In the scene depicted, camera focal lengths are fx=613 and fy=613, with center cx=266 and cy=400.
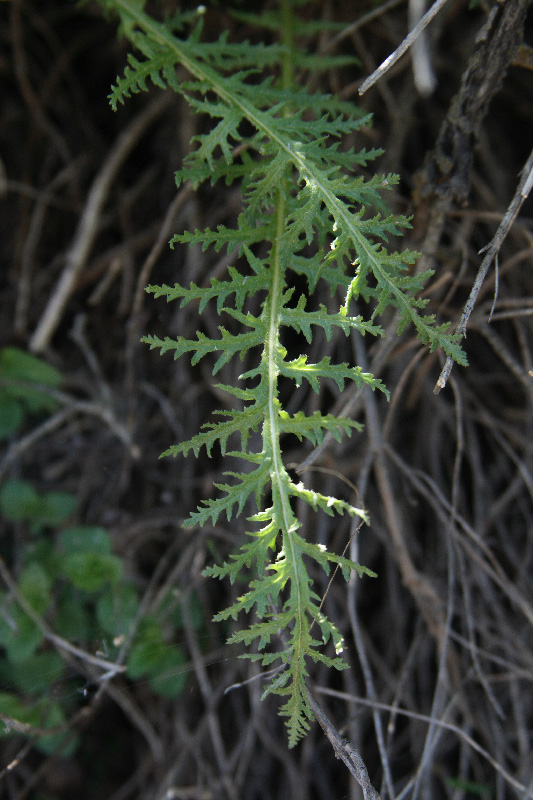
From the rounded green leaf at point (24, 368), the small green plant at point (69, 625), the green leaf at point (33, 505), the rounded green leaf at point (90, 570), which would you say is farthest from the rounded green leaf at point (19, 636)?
the rounded green leaf at point (24, 368)

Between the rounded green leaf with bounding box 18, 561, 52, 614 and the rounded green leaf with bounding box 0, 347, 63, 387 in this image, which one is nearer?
the rounded green leaf with bounding box 18, 561, 52, 614

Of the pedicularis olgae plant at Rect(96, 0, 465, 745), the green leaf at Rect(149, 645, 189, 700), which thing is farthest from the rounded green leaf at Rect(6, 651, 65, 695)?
the pedicularis olgae plant at Rect(96, 0, 465, 745)

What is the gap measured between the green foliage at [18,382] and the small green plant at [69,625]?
0.21 metres

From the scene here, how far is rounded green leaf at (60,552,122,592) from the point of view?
1543 mm

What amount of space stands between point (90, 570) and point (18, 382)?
0.64 meters

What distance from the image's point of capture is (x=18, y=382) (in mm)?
1835

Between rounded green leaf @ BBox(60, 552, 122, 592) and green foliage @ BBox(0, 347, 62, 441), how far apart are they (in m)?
0.47

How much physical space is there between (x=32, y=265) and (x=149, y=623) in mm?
1233

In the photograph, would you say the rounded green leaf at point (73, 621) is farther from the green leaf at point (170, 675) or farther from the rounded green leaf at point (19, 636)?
the green leaf at point (170, 675)

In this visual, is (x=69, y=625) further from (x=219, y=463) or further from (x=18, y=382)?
(x=18, y=382)

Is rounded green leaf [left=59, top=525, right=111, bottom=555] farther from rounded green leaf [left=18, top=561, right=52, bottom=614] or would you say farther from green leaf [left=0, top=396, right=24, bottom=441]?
green leaf [left=0, top=396, right=24, bottom=441]

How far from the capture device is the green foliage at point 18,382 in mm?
1785

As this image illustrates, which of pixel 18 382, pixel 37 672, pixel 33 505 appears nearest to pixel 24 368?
pixel 18 382

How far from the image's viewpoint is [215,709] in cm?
174
